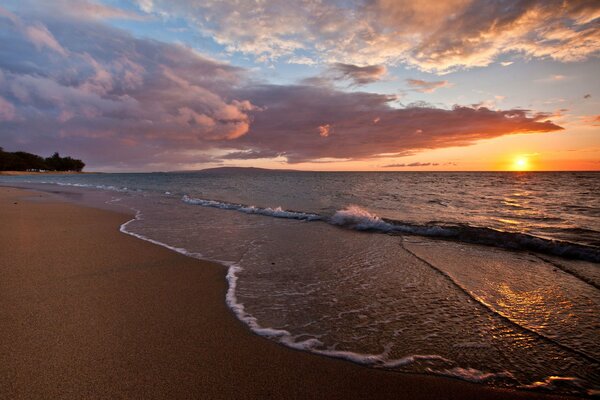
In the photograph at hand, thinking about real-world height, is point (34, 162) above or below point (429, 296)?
above

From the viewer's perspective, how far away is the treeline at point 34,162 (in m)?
131

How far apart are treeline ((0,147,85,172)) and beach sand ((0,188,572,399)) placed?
553 feet

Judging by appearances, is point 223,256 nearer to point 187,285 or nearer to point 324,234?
point 187,285

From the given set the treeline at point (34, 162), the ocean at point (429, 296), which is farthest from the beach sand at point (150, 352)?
the treeline at point (34, 162)

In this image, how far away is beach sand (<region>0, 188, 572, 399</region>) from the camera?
2.99m

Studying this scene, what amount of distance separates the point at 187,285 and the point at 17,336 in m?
2.57

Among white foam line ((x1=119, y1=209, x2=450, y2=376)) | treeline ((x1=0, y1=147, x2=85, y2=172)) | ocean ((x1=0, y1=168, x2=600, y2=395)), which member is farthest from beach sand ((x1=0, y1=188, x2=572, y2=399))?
treeline ((x1=0, y1=147, x2=85, y2=172))

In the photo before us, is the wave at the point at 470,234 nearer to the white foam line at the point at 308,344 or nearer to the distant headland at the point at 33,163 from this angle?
the white foam line at the point at 308,344

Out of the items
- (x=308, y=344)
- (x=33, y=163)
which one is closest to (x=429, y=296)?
(x=308, y=344)

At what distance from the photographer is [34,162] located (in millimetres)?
154375

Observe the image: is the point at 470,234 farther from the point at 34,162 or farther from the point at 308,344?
the point at 34,162

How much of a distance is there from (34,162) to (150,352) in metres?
203

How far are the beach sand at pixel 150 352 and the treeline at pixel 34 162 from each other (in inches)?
6630

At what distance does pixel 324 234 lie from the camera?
11812mm
